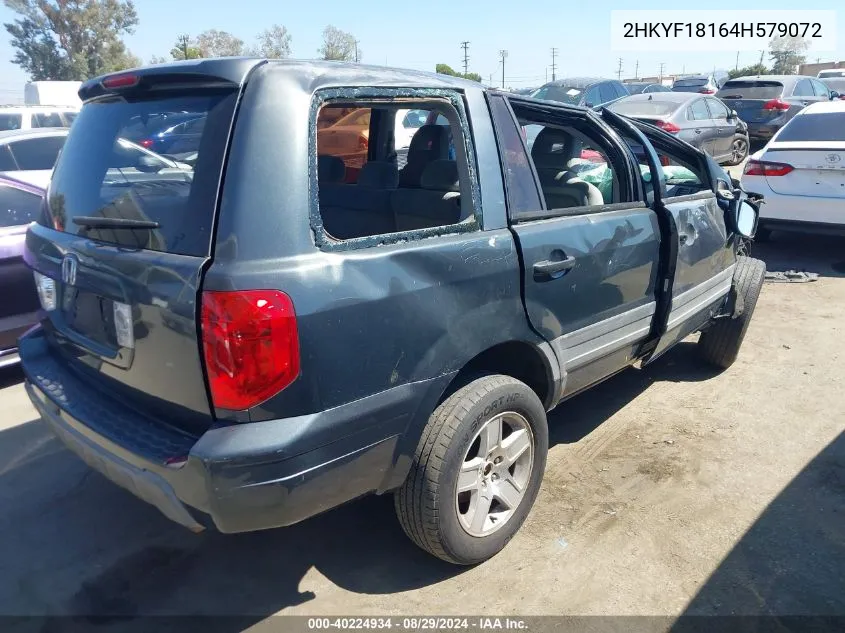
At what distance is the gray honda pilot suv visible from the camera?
1980 millimetres

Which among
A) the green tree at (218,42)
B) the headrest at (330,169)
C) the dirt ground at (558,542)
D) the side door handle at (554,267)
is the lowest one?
the dirt ground at (558,542)

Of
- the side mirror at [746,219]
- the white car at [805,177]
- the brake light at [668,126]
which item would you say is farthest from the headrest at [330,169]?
the brake light at [668,126]

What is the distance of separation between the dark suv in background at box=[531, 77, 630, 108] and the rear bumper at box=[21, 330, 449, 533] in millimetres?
13818

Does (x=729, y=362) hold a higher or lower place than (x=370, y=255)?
lower

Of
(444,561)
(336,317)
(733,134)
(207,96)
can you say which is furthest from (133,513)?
(733,134)

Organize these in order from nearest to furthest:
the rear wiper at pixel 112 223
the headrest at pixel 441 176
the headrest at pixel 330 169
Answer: the rear wiper at pixel 112 223 → the headrest at pixel 441 176 → the headrest at pixel 330 169

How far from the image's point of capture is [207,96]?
216 centimetres

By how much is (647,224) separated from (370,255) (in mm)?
1820

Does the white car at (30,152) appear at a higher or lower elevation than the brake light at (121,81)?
lower

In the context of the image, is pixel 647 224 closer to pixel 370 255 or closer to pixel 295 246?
pixel 370 255

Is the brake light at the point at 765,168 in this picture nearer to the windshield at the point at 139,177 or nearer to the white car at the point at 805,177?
the white car at the point at 805,177

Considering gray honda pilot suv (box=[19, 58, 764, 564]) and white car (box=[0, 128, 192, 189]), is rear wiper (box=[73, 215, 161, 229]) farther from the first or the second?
white car (box=[0, 128, 192, 189])

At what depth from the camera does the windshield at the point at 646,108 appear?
1105cm

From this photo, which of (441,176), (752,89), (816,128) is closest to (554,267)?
(441,176)
